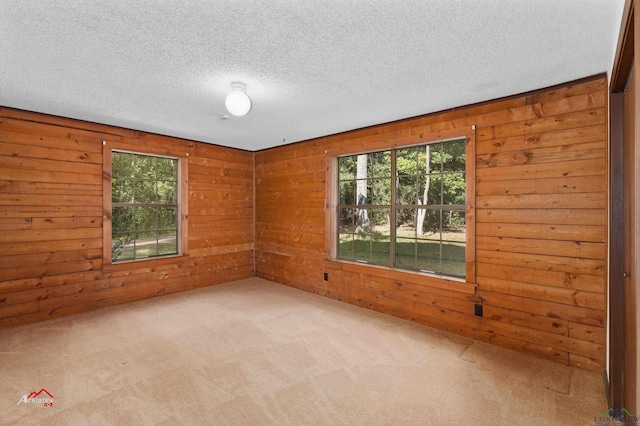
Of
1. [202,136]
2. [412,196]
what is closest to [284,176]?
[202,136]

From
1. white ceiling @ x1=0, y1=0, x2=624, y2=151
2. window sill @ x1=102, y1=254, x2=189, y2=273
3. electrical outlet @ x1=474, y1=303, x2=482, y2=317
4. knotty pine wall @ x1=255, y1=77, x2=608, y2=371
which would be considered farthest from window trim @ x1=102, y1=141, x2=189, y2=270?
electrical outlet @ x1=474, y1=303, x2=482, y2=317

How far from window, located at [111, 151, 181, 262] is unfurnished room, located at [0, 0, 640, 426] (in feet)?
0.11

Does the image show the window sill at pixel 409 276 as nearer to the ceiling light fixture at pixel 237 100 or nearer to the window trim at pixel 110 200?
the window trim at pixel 110 200

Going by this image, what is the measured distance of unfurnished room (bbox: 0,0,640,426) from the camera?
1843 millimetres

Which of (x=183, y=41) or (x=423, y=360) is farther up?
(x=183, y=41)

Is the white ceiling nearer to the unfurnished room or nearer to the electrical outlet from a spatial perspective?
the unfurnished room

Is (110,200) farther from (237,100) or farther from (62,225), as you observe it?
(237,100)

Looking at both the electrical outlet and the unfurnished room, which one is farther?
the electrical outlet

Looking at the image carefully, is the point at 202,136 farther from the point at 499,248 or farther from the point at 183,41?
the point at 499,248

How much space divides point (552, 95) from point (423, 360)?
2515mm

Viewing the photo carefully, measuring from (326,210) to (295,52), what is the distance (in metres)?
2.64

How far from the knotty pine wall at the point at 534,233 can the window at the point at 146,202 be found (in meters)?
3.25

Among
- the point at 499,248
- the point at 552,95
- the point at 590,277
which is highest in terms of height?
the point at 552,95

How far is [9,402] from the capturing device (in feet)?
6.71
